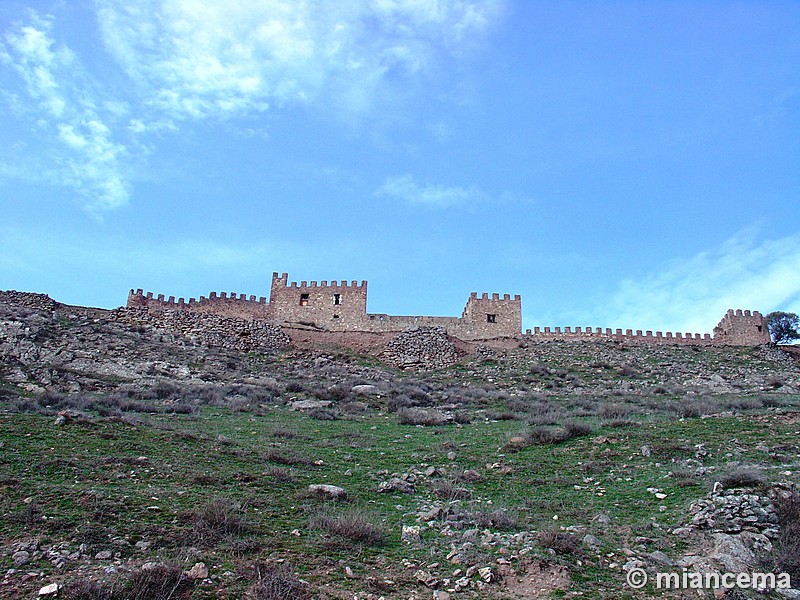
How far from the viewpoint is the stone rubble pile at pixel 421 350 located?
115 feet

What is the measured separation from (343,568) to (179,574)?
1759 mm

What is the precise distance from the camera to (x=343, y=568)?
700cm

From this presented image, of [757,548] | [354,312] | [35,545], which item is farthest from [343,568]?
[354,312]

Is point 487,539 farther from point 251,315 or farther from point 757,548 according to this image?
point 251,315

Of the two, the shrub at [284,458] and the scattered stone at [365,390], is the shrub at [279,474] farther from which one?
the scattered stone at [365,390]

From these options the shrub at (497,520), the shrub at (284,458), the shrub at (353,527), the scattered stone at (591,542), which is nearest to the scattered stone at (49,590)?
the shrub at (353,527)

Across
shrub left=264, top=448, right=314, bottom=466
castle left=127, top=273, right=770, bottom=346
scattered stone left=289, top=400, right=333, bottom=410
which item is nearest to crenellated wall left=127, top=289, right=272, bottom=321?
castle left=127, top=273, right=770, bottom=346

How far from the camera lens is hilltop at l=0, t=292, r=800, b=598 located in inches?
267

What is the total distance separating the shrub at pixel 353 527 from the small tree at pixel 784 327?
45666 mm

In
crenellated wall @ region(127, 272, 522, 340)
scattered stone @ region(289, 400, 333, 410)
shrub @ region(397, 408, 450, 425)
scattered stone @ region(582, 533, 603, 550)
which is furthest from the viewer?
crenellated wall @ region(127, 272, 522, 340)

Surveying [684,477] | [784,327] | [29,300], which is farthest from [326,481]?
[784,327]

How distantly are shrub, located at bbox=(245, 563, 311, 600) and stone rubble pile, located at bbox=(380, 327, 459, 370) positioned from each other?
91.6 ft

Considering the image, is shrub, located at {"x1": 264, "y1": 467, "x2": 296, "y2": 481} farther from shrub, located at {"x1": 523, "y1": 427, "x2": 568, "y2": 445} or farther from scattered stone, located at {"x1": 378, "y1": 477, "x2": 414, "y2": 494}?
shrub, located at {"x1": 523, "y1": 427, "x2": 568, "y2": 445}

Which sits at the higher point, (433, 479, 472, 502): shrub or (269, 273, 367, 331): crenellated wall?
(269, 273, 367, 331): crenellated wall
